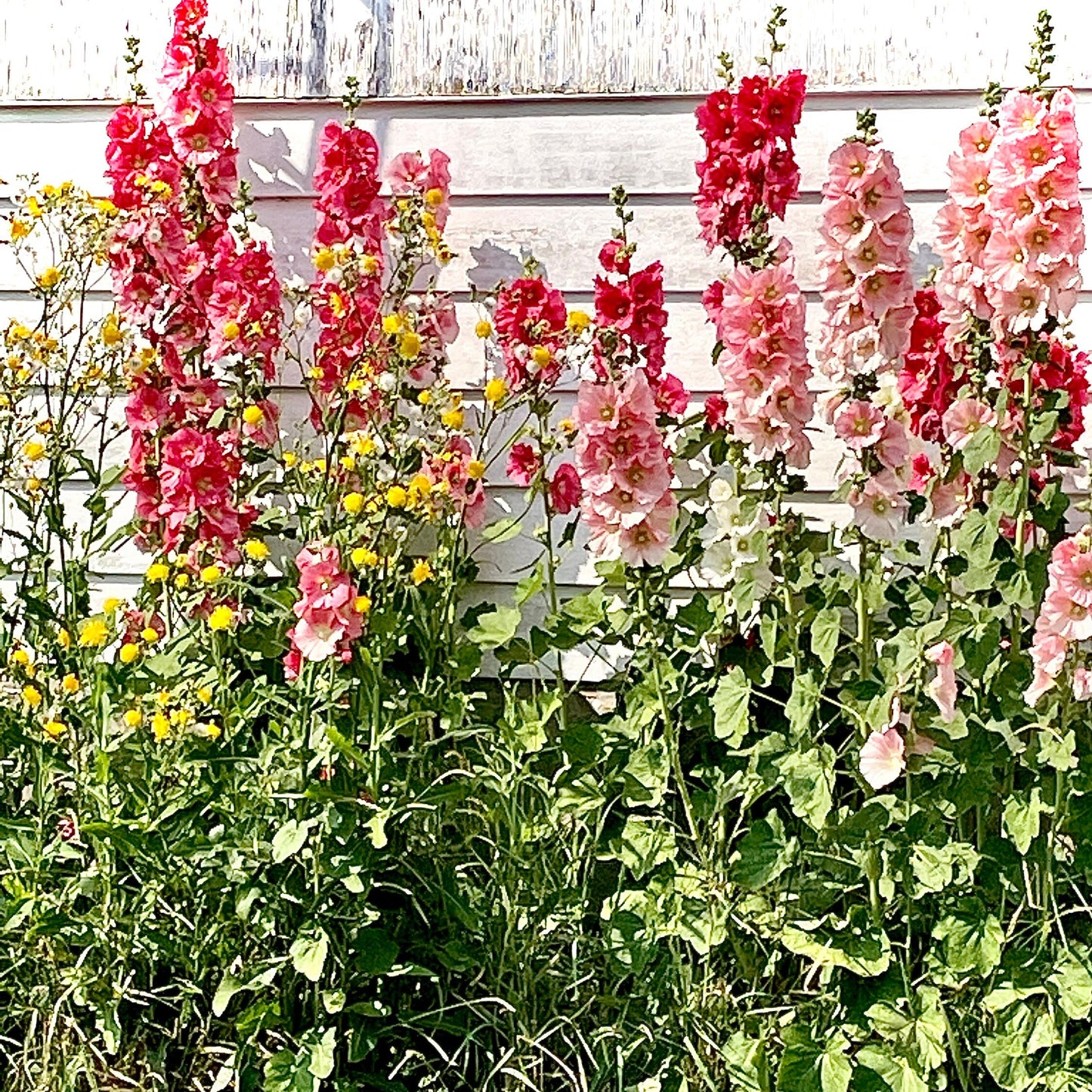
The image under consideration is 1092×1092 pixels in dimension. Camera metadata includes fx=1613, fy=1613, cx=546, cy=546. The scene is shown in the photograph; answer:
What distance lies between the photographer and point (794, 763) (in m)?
2.40

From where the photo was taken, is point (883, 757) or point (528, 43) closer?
point (883, 757)

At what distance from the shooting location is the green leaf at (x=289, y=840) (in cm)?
232

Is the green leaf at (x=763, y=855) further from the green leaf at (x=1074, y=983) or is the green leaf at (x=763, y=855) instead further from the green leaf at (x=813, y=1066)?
the green leaf at (x=1074, y=983)

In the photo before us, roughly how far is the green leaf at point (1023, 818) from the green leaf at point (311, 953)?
1.01m

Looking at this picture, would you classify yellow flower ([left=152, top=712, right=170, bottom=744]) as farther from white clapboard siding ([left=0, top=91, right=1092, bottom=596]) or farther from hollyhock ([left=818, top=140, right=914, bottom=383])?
hollyhock ([left=818, top=140, right=914, bottom=383])

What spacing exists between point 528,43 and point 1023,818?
6.01 feet

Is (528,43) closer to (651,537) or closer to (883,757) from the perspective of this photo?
(651,537)

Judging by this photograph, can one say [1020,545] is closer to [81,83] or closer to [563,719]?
[563,719]

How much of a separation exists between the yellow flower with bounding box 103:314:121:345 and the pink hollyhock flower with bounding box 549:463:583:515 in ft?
2.75

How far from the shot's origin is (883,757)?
2.31 meters

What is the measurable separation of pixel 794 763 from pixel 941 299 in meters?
0.75

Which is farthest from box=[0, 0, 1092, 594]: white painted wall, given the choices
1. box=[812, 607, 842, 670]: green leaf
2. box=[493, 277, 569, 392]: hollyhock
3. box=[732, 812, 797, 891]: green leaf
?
box=[732, 812, 797, 891]: green leaf

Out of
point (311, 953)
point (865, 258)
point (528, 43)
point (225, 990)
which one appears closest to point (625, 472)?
point (865, 258)

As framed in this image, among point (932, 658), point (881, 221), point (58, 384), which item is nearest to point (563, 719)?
point (932, 658)
